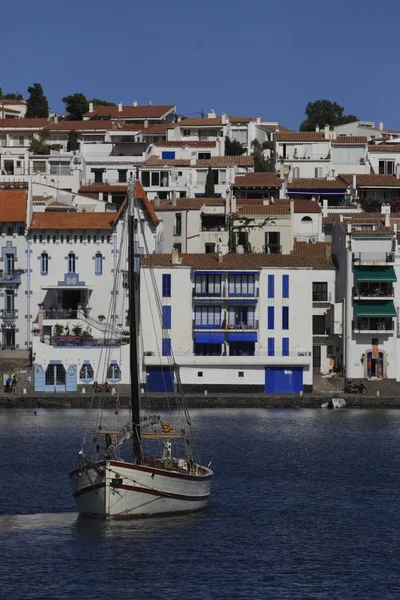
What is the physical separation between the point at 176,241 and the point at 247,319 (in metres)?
17.3

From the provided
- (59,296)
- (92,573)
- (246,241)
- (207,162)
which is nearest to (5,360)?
(59,296)

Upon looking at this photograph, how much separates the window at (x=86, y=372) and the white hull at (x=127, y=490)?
4440 cm

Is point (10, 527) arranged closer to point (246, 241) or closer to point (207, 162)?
point (246, 241)

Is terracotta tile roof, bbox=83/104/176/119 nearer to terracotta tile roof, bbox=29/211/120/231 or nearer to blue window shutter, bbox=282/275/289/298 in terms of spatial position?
terracotta tile roof, bbox=29/211/120/231

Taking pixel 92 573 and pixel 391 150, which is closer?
pixel 92 573

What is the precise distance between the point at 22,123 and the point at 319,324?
76872 millimetres

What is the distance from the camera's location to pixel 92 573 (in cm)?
5522

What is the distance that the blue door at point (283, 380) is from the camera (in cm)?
10862

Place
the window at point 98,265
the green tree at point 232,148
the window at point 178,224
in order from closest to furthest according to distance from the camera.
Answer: the window at point 98,265, the window at point 178,224, the green tree at point 232,148

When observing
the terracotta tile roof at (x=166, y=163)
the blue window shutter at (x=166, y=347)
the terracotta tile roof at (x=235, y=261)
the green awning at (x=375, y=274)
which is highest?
the terracotta tile roof at (x=166, y=163)

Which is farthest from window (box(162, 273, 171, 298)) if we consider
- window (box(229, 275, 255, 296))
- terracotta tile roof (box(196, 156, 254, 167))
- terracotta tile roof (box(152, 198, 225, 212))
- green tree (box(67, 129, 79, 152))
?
green tree (box(67, 129, 79, 152))

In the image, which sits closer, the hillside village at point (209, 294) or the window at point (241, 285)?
the hillside village at point (209, 294)

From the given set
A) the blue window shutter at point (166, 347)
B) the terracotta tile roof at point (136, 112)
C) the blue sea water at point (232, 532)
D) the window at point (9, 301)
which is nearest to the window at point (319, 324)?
the blue window shutter at point (166, 347)

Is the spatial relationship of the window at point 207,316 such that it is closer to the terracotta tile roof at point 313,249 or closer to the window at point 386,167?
the terracotta tile roof at point 313,249
